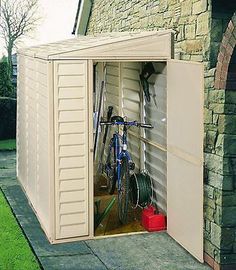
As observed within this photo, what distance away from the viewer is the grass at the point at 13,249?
270 inches

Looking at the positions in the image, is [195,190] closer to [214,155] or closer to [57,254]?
[214,155]

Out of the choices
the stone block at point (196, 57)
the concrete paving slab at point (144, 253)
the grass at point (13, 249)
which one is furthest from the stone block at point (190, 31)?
the grass at point (13, 249)

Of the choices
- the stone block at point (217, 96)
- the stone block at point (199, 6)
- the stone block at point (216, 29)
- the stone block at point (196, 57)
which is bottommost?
the stone block at point (217, 96)

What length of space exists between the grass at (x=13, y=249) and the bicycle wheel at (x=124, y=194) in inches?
63.1

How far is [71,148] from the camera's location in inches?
298

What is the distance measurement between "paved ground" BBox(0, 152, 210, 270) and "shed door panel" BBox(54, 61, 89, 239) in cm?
32

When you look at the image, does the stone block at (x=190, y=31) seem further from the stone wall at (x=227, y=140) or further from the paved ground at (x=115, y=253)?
the paved ground at (x=115, y=253)

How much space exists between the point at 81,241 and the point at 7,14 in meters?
20.9

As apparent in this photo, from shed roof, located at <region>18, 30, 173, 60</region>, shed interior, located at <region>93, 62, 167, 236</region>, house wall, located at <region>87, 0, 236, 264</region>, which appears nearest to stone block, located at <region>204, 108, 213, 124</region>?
house wall, located at <region>87, 0, 236, 264</region>

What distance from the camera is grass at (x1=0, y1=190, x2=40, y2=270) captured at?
22.5ft

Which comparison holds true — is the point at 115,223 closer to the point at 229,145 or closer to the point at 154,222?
the point at 154,222

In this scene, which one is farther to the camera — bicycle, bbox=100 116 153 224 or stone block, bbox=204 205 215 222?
bicycle, bbox=100 116 153 224

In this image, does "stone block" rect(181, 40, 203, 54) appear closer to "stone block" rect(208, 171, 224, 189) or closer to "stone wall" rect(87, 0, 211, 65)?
"stone wall" rect(87, 0, 211, 65)

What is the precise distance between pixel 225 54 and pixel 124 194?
3273 millimetres
